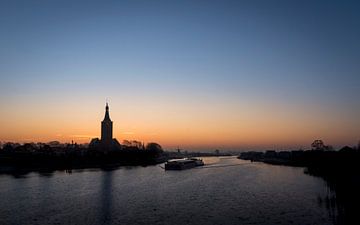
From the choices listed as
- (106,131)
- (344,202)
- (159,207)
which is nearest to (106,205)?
(159,207)

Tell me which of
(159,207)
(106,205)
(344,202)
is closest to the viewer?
(344,202)

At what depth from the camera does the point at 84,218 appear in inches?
1002

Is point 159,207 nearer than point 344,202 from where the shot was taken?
No

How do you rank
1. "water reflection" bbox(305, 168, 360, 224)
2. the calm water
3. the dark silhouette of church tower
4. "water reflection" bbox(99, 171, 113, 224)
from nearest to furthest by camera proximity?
"water reflection" bbox(305, 168, 360, 224)
the calm water
"water reflection" bbox(99, 171, 113, 224)
the dark silhouette of church tower

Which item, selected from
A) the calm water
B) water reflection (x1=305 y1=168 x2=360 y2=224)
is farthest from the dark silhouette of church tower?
water reflection (x1=305 y1=168 x2=360 y2=224)

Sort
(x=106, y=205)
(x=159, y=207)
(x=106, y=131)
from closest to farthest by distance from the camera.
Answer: (x=159, y=207), (x=106, y=205), (x=106, y=131)

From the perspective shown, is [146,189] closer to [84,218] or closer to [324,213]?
[84,218]

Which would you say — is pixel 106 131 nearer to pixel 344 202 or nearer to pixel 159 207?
pixel 159 207

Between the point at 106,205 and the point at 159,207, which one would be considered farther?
the point at 106,205

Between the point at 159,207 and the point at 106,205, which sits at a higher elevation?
the point at 106,205

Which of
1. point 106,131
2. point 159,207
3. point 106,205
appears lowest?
point 159,207

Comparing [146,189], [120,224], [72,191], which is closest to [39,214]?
[120,224]

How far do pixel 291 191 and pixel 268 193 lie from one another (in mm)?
3069

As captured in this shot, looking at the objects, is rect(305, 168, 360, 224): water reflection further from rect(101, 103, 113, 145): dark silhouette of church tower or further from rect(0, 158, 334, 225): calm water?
rect(101, 103, 113, 145): dark silhouette of church tower
